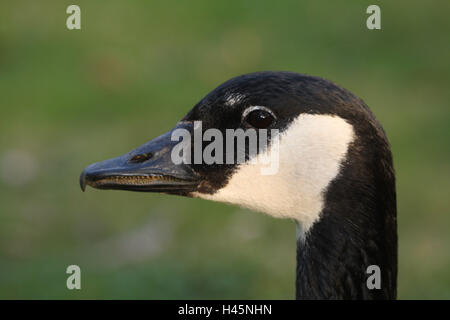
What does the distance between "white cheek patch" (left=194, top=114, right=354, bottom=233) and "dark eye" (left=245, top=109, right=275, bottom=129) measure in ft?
0.26

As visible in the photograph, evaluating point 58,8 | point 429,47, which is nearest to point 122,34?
point 58,8

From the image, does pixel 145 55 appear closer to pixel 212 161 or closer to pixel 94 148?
pixel 94 148

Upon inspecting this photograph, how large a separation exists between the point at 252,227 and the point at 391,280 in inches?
147

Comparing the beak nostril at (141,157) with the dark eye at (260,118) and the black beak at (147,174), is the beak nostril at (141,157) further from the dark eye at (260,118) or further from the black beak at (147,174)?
the dark eye at (260,118)

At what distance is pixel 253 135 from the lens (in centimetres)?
278

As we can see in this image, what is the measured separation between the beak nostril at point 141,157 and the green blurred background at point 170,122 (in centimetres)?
204

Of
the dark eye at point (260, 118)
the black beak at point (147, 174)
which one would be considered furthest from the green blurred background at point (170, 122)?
the dark eye at point (260, 118)

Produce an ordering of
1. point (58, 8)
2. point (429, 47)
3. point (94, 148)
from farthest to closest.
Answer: point (58, 8), point (429, 47), point (94, 148)

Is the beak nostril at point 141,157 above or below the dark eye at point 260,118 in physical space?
below

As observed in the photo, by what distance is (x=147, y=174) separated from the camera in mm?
2854

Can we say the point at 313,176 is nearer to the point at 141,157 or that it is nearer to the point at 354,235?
the point at 354,235

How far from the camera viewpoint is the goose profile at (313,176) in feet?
8.73

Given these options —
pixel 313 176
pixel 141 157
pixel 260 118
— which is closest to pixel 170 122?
pixel 141 157

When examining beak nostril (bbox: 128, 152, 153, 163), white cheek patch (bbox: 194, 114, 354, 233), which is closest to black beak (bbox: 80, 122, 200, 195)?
beak nostril (bbox: 128, 152, 153, 163)
